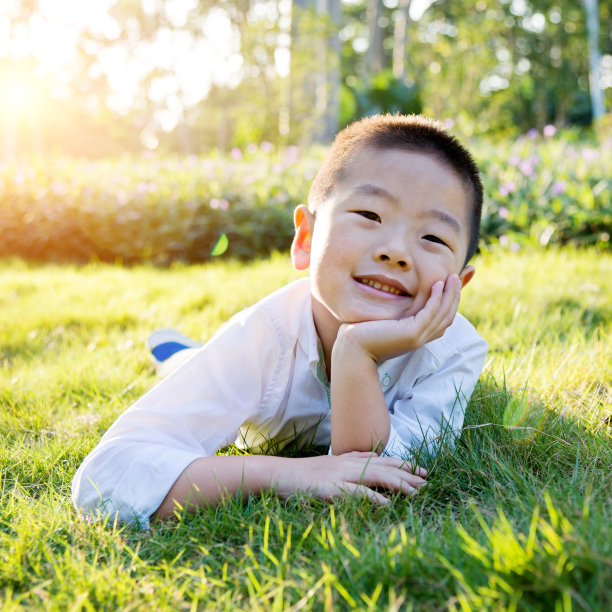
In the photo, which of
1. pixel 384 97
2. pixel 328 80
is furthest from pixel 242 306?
pixel 384 97

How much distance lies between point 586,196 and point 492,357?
3.25 meters

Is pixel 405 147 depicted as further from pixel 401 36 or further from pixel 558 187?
pixel 401 36

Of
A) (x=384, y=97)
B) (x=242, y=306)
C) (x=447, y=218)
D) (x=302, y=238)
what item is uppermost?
(x=384, y=97)

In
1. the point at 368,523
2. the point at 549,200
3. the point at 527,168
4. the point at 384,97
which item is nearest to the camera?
the point at 368,523

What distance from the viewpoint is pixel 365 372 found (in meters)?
1.84

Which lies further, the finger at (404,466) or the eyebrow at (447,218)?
the eyebrow at (447,218)

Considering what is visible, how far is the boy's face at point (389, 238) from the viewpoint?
1858mm

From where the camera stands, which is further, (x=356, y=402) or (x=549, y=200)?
(x=549, y=200)

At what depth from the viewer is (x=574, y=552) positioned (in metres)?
1.15

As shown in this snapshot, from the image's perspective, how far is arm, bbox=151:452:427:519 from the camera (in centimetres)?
171

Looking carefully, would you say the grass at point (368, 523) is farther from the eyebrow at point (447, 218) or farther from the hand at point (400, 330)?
the eyebrow at point (447, 218)

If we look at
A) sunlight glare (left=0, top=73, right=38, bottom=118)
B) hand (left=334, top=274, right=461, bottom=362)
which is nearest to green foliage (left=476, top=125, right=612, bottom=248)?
hand (left=334, top=274, right=461, bottom=362)

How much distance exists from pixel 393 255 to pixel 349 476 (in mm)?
642

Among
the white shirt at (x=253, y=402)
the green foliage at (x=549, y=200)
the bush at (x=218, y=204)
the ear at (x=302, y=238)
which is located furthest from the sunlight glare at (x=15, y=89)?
the white shirt at (x=253, y=402)
